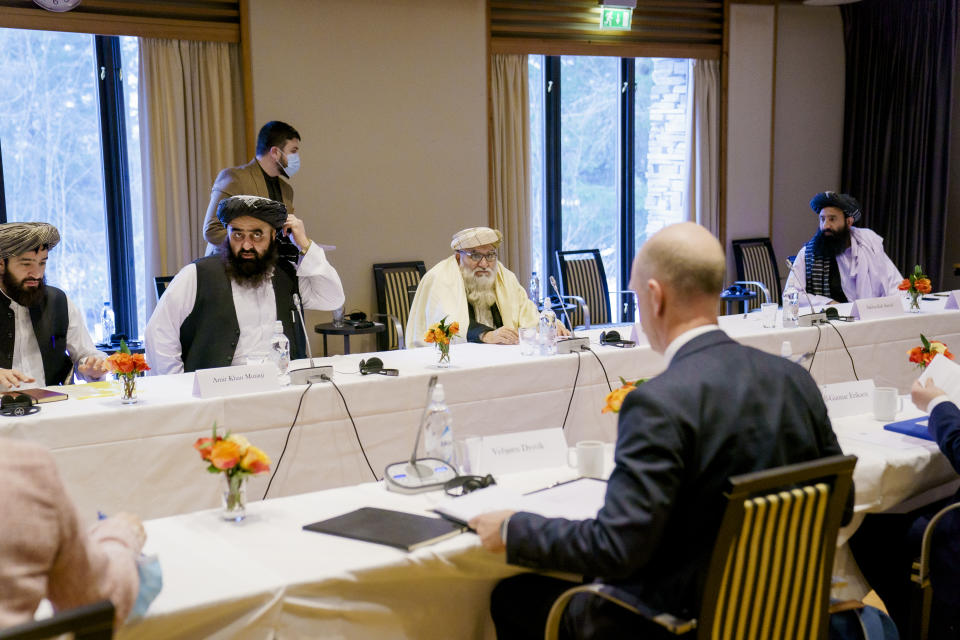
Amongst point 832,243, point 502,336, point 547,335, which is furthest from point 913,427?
point 832,243

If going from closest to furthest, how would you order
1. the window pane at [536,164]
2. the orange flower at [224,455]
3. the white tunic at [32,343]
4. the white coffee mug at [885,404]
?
the orange flower at [224,455], the white coffee mug at [885,404], the white tunic at [32,343], the window pane at [536,164]

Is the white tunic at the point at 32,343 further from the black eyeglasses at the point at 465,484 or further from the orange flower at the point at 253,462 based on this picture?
the black eyeglasses at the point at 465,484

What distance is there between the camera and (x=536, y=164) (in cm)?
731

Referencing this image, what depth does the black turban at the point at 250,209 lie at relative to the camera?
3.84 meters

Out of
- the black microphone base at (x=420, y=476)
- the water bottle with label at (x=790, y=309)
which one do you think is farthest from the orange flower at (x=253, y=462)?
the water bottle with label at (x=790, y=309)

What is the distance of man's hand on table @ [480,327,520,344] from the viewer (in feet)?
13.6

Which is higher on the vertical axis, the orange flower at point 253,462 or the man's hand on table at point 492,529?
the orange flower at point 253,462

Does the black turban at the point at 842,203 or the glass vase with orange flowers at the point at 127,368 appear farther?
the black turban at the point at 842,203

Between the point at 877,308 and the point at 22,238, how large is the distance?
13.0 ft

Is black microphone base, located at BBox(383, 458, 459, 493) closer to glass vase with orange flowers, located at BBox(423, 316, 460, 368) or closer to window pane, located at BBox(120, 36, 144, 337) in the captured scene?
glass vase with orange flowers, located at BBox(423, 316, 460, 368)

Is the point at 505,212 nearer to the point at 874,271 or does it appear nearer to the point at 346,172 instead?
the point at 346,172

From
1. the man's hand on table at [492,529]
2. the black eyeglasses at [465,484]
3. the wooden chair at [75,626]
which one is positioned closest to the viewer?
the wooden chair at [75,626]

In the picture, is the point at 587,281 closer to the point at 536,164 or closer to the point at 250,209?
the point at 536,164

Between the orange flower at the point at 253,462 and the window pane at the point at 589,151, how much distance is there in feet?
18.8
